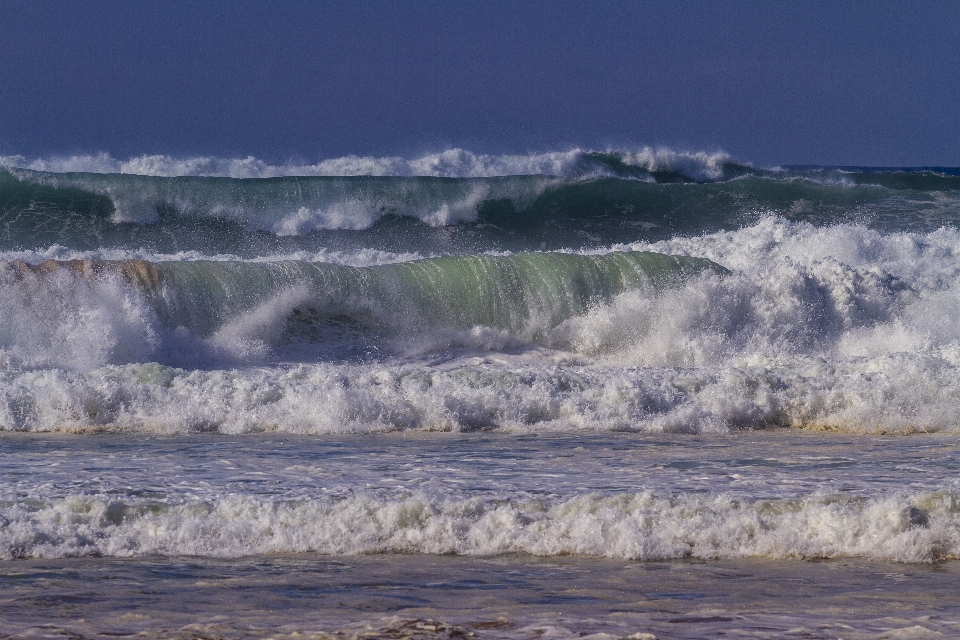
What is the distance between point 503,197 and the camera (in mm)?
19750

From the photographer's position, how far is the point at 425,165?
72.9 ft

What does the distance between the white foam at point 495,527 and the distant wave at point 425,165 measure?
16539 mm

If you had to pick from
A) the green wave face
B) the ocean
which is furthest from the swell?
the green wave face

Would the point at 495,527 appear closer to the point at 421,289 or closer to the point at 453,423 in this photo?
the point at 453,423

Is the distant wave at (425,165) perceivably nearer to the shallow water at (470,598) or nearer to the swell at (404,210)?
the swell at (404,210)

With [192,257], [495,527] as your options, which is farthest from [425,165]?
[495,527]

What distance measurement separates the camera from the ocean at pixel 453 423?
13.6ft

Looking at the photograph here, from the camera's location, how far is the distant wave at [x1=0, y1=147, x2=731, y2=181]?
2106cm

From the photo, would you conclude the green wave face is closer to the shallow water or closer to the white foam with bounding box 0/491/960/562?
the white foam with bounding box 0/491/960/562

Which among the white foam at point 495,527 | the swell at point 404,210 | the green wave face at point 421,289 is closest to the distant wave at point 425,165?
the swell at point 404,210

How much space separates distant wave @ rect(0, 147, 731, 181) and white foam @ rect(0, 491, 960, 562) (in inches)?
651

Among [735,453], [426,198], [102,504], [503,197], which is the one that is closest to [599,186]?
[503,197]

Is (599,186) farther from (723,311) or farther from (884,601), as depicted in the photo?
(884,601)

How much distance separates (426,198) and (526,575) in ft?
49.8
